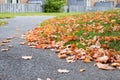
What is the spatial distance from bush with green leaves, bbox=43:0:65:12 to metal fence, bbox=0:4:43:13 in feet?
2.35

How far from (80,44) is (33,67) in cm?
198

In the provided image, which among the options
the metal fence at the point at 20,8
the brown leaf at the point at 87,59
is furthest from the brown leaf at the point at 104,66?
the metal fence at the point at 20,8

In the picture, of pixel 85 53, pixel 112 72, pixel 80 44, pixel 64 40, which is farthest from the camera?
pixel 64 40

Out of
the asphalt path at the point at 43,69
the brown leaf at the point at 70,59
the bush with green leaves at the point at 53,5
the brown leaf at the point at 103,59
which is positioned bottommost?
the asphalt path at the point at 43,69

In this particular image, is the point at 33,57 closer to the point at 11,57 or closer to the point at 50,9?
the point at 11,57

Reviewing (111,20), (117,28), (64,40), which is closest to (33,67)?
(64,40)

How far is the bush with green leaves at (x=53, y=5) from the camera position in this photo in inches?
1484

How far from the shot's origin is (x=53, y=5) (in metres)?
38.0

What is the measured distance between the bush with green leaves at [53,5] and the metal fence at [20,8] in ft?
2.35

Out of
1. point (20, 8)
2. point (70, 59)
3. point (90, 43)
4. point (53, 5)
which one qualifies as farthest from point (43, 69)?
point (53, 5)

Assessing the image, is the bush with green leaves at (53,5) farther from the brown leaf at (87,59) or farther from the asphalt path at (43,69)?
the brown leaf at (87,59)

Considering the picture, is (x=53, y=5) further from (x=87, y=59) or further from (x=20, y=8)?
(x=87, y=59)

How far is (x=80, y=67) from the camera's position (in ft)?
20.5

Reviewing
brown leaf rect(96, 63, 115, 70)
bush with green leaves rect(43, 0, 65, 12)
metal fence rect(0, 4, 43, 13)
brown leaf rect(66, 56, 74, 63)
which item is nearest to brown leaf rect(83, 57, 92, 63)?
brown leaf rect(66, 56, 74, 63)
